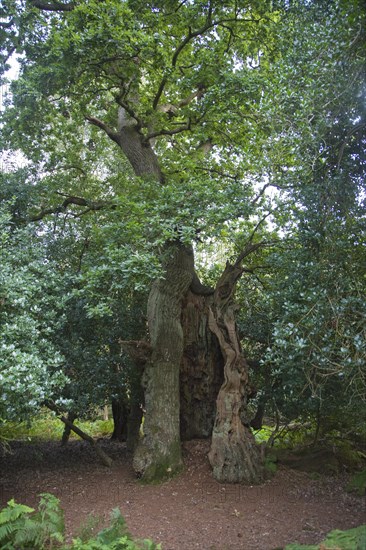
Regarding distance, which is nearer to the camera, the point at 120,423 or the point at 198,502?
the point at 198,502

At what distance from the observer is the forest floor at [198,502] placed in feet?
18.6

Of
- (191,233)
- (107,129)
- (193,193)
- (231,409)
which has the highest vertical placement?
(107,129)

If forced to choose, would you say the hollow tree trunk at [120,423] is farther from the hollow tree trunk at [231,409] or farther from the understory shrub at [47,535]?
the understory shrub at [47,535]

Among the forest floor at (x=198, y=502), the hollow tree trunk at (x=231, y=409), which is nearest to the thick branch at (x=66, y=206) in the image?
the hollow tree trunk at (x=231, y=409)

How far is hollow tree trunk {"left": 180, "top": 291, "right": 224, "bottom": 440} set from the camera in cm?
870

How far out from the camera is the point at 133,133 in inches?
382

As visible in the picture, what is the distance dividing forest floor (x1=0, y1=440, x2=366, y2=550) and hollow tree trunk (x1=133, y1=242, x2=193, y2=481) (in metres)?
0.31

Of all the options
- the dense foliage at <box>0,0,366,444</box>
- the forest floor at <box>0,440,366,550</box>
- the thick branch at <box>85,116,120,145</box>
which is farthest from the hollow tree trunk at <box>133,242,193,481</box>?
the thick branch at <box>85,116,120,145</box>

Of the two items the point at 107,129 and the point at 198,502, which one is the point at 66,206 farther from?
the point at 198,502

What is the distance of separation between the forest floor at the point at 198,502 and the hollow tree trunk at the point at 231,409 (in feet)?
0.73

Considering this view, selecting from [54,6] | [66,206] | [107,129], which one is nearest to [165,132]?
[107,129]

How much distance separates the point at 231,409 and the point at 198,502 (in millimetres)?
1464

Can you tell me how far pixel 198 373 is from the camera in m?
8.78

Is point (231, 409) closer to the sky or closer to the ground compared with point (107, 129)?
closer to the ground
